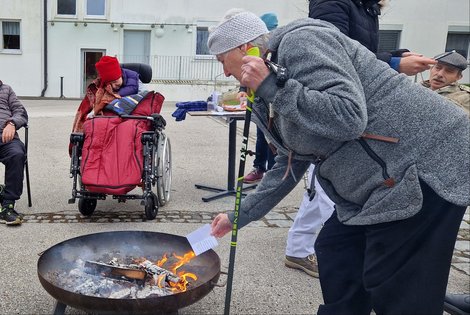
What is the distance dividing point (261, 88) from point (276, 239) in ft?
9.03

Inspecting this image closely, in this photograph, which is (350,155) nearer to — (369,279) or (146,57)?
(369,279)

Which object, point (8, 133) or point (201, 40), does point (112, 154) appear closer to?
point (8, 133)

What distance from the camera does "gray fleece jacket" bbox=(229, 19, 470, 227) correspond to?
5.32 ft

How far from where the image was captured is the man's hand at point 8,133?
4.52 m

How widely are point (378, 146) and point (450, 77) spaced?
7.86 ft

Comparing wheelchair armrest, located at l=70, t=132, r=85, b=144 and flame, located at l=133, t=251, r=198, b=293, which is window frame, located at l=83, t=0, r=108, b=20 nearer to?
wheelchair armrest, located at l=70, t=132, r=85, b=144

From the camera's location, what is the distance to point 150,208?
179 inches

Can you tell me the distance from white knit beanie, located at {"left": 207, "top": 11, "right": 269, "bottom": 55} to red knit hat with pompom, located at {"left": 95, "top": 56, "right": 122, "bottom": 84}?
2968mm

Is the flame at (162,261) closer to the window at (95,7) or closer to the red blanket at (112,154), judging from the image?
the red blanket at (112,154)

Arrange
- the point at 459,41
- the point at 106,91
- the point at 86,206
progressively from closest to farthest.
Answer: the point at 86,206, the point at 106,91, the point at 459,41

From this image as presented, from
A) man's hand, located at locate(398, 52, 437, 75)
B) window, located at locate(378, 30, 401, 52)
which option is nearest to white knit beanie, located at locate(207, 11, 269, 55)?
man's hand, located at locate(398, 52, 437, 75)

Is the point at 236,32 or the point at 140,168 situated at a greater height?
the point at 236,32

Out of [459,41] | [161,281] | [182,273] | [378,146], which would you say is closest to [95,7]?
[459,41]

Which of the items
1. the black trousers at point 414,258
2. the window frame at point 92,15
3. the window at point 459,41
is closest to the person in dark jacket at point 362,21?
the black trousers at point 414,258
